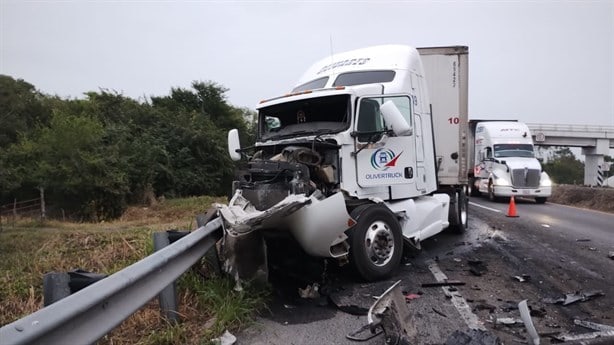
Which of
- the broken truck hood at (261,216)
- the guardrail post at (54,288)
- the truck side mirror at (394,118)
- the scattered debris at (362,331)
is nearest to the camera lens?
the guardrail post at (54,288)

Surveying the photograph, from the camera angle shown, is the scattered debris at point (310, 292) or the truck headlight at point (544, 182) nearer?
the scattered debris at point (310, 292)

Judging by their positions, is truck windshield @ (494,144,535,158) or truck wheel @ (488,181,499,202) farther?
truck windshield @ (494,144,535,158)

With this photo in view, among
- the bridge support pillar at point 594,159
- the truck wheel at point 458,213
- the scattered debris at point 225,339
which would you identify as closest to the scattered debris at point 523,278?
the truck wheel at point 458,213

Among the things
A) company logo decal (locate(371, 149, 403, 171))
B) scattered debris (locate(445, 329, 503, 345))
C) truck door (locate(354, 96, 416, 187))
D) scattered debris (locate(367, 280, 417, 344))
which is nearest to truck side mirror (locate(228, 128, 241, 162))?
truck door (locate(354, 96, 416, 187))

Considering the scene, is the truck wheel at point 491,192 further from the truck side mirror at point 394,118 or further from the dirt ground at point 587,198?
the truck side mirror at point 394,118

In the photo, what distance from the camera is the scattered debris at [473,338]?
366 centimetres

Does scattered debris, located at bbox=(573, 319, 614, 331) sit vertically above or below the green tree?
above

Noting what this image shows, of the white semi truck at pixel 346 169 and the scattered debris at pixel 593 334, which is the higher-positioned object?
the white semi truck at pixel 346 169

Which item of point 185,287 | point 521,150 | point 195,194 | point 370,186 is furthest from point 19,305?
point 195,194

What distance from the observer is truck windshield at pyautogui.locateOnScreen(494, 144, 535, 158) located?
21080 millimetres

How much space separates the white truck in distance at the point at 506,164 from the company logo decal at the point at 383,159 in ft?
48.1

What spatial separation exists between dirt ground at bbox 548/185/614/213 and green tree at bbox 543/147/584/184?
5635 cm

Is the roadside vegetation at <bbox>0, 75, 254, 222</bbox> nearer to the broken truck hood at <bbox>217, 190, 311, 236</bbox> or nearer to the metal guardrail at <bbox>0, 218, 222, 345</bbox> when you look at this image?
the broken truck hood at <bbox>217, 190, 311, 236</bbox>

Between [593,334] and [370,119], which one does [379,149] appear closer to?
[370,119]
